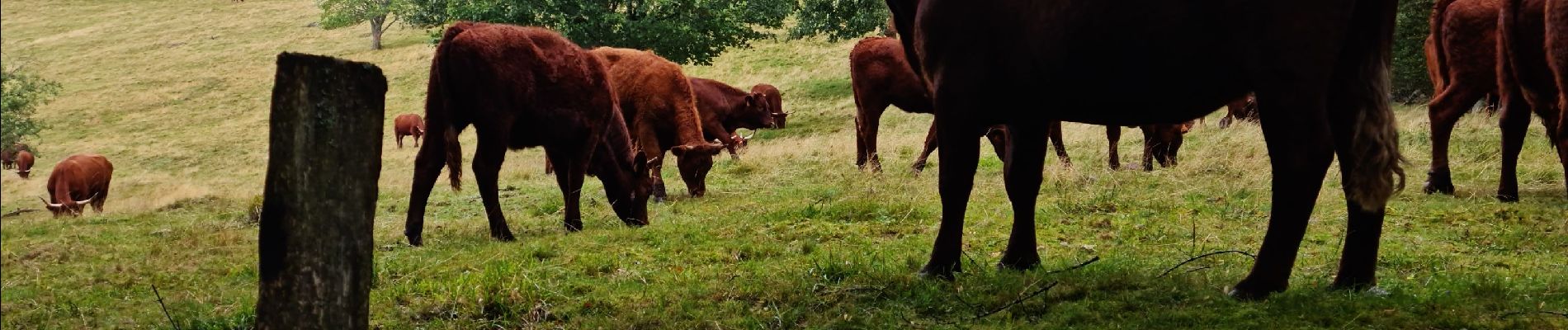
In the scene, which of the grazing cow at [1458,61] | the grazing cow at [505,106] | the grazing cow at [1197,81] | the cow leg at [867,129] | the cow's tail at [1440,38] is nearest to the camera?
the grazing cow at [1197,81]

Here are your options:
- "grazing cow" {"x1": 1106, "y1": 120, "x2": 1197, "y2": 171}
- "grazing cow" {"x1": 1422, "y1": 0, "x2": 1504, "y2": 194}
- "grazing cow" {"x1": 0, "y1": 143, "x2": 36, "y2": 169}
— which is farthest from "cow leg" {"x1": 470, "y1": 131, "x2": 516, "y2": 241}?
"grazing cow" {"x1": 1422, "y1": 0, "x2": 1504, "y2": 194}

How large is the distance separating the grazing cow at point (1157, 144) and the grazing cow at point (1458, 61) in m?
3.17

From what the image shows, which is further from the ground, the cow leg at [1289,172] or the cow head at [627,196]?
the cow leg at [1289,172]

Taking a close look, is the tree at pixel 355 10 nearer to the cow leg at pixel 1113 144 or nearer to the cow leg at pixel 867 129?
the cow leg at pixel 867 129

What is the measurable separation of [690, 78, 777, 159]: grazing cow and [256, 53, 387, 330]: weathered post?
43.1 ft

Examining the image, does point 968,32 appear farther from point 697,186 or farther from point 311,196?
point 697,186

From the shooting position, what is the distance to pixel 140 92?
29.7 meters

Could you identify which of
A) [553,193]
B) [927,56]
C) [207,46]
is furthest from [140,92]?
[927,56]

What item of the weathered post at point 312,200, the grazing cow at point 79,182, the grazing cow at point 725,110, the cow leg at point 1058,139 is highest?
the weathered post at point 312,200

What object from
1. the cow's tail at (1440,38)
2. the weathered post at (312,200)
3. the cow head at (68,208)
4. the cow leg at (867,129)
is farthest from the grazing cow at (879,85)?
the weathered post at (312,200)

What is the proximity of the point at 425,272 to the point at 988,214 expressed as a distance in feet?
13.2

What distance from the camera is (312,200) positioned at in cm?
347

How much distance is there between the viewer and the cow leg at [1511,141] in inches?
327

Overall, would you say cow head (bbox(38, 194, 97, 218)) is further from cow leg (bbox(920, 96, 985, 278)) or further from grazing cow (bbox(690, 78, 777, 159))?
cow leg (bbox(920, 96, 985, 278))
